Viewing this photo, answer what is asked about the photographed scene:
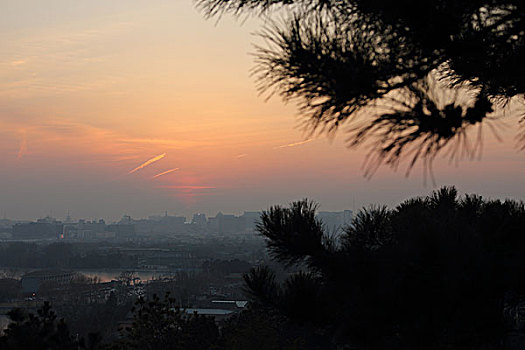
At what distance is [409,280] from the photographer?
2.82 metres

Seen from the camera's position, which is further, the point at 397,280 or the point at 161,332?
the point at 161,332

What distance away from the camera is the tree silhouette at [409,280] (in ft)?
9.21

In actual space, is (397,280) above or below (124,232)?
above

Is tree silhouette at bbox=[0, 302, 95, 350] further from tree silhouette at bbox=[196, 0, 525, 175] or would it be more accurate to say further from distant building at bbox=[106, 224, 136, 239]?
distant building at bbox=[106, 224, 136, 239]

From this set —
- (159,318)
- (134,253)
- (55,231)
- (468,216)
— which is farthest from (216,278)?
(55,231)

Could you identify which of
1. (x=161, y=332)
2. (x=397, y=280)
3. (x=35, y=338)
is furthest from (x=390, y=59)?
(x=161, y=332)

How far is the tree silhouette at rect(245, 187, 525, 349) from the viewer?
281 cm

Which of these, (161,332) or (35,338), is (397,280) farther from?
(161,332)

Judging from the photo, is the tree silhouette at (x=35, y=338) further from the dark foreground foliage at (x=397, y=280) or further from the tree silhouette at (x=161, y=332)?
the tree silhouette at (x=161, y=332)

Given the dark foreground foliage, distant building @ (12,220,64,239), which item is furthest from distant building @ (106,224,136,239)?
the dark foreground foliage

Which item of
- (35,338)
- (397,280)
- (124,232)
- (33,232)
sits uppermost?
(397,280)

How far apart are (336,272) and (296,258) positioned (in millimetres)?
341

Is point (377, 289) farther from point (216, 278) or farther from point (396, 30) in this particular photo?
point (216, 278)

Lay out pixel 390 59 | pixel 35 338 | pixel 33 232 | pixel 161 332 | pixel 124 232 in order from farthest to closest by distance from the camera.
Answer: pixel 124 232, pixel 33 232, pixel 161 332, pixel 35 338, pixel 390 59
